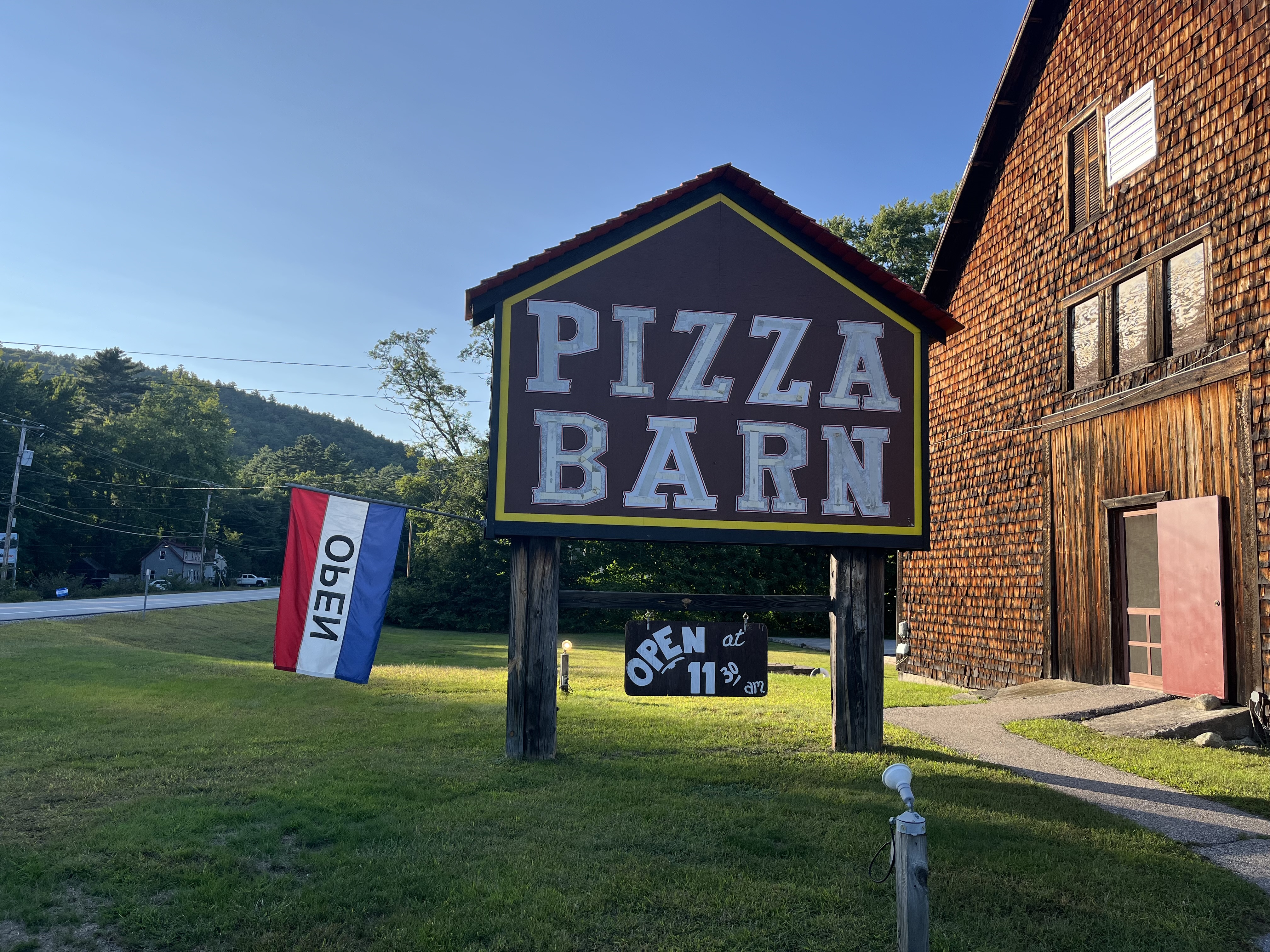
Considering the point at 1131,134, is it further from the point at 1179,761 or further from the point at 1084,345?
the point at 1179,761

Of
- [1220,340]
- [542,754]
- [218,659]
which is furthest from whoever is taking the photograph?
[218,659]

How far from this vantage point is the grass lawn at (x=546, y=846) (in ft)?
16.1

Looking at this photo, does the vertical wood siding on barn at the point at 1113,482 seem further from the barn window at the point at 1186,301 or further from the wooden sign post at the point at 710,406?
the wooden sign post at the point at 710,406

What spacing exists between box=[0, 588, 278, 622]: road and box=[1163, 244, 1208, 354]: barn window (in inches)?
1143

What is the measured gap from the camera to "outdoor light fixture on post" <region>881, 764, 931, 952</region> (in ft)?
13.3

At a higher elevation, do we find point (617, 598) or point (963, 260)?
point (963, 260)

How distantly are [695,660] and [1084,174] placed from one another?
38.0ft

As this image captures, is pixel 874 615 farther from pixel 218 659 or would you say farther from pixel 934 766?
pixel 218 659

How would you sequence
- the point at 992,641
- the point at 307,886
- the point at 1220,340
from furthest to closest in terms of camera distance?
the point at 992,641 < the point at 1220,340 < the point at 307,886

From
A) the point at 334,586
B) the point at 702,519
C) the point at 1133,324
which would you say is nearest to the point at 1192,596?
the point at 1133,324

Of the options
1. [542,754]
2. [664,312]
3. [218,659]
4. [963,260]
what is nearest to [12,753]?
[542,754]

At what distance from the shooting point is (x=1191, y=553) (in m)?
11.7

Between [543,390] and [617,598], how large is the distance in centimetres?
232

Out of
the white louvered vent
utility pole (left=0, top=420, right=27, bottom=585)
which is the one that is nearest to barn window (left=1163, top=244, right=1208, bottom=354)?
the white louvered vent
